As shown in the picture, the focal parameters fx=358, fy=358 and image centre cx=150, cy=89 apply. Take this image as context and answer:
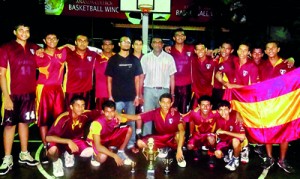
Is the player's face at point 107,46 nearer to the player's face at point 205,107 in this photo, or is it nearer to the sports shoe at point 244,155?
the player's face at point 205,107

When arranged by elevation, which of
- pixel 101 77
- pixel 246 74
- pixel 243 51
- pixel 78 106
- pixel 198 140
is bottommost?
pixel 198 140

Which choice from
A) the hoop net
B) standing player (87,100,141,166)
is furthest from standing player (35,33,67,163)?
the hoop net

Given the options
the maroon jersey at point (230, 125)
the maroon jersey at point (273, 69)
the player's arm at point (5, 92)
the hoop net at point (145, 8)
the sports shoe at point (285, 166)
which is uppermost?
the hoop net at point (145, 8)

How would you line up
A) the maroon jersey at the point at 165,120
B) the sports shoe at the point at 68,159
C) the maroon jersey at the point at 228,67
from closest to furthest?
1. the sports shoe at the point at 68,159
2. the maroon jersey at the point at 165,120
3. the maroon jersey at the point at 228,67

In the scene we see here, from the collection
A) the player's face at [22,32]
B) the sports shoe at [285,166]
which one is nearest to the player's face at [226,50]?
the sports shoe at [285,166]

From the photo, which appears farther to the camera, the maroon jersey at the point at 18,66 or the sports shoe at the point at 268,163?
the sports shoe at the point at 268,163

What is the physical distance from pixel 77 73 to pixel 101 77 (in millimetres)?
573

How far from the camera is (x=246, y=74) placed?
6633 millimetres

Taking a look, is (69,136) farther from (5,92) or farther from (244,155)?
(244,155)

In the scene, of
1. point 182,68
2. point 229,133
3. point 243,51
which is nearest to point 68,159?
point 229,133

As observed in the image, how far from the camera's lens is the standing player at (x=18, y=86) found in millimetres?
5379

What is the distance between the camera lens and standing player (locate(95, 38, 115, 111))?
23.0ft

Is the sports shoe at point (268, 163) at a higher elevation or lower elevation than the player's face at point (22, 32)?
lower

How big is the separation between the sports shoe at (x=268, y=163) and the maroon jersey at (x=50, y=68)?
3.67 meters
